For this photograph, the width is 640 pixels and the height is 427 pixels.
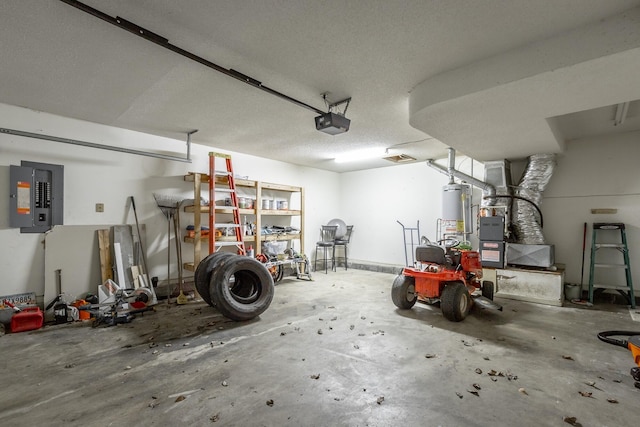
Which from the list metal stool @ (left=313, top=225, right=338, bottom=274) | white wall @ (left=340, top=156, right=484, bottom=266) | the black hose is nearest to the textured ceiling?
the black hose

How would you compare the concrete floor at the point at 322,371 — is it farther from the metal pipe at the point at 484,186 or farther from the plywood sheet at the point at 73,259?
the metal pipe at the point at 484,186

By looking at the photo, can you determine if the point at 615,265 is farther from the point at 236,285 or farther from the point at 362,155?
the point at 236,285

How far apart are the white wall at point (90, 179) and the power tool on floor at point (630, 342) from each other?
5.51 m

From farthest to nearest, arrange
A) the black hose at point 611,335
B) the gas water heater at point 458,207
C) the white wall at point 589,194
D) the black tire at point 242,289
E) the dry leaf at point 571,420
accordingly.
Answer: the gas water heater at point 458,207 → the white wall at point 589,194 → the black tire at point 242,289 → the black hose at point 611,335 → the dry leaf at point 571,420

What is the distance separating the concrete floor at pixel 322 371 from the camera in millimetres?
1864

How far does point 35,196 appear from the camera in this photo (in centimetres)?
368

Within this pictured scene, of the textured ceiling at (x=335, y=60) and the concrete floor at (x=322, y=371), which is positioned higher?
the textured ceiling at (x=335, y=60)

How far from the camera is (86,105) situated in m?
3.50

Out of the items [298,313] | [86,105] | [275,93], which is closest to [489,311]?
[298,313]

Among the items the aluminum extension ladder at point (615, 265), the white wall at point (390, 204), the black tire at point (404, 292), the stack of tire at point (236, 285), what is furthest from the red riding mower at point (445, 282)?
the white wall at point (390, 204)

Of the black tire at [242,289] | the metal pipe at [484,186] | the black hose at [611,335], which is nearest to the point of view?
the black hose at [611,335]

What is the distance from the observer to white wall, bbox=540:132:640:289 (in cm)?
446

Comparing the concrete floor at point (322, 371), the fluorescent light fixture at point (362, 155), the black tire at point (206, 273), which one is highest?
the fluorescent light fixture at point (362, 155)

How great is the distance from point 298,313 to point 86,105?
3.64 meters
